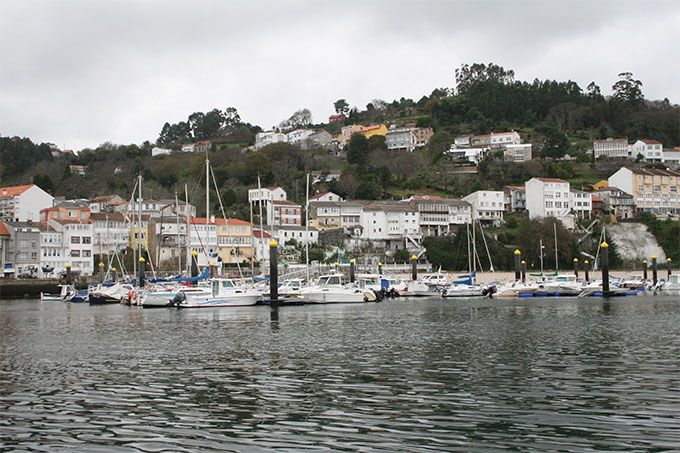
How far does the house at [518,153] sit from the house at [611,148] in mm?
15166

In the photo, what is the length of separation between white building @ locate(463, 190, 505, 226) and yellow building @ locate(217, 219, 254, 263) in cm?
3822

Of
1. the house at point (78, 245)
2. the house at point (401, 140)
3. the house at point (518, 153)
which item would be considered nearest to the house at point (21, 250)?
the house at point (78, 245)

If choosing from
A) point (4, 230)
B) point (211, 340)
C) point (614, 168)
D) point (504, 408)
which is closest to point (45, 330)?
point (211, 340)

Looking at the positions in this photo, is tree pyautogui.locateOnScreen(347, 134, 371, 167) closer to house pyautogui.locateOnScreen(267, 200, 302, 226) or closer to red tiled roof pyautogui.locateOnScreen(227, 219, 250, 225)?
house pyautogui.locateOnScreen(267, 200, 302, 226)

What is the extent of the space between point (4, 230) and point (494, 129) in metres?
110

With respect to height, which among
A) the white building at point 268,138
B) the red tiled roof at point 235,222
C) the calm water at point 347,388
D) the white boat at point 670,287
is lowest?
the calm water at point 347,388

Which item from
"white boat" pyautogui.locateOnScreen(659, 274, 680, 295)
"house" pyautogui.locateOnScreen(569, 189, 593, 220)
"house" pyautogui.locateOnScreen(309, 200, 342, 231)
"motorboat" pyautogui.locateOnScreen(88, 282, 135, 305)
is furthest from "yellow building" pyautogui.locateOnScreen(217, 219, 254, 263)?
"house" pyautogui.locateOnScreen(569, 189, 593, 220)

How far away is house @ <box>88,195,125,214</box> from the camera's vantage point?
349 ft

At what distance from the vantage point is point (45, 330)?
32812mm

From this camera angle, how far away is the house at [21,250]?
8469 centimetres

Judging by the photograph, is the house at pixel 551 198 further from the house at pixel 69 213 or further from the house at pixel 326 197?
the house at pixel 69 213

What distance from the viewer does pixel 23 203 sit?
10512 centimetres

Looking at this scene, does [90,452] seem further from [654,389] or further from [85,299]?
[85,299]

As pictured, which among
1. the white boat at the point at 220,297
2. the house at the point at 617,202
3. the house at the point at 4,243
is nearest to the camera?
the white boat at the point at 220,297
